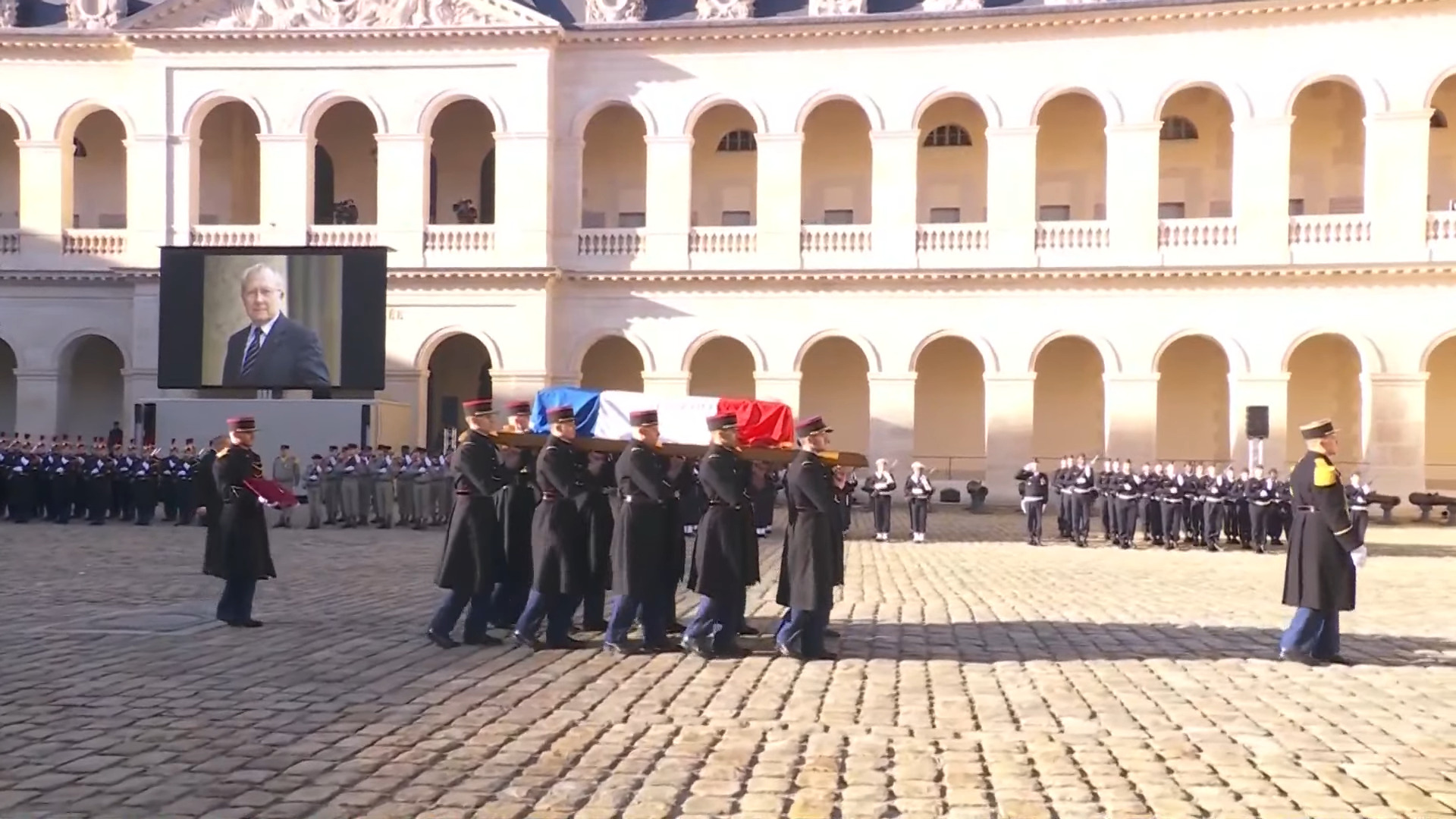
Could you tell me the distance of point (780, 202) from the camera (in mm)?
34750

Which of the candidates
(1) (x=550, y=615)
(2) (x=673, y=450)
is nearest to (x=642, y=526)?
→ (1) (x=550, y=615)

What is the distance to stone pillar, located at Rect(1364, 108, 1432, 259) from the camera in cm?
3159

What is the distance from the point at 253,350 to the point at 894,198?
15.7 metres

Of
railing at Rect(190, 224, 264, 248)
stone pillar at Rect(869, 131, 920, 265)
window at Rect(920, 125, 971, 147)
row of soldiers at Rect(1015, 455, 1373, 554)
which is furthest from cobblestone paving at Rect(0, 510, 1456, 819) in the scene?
window at Rect(920, 125, 971, 147)

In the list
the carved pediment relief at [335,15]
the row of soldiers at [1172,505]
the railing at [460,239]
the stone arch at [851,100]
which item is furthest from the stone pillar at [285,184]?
the row of soldiers at [1172,505]

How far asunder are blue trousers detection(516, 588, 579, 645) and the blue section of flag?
519 inches

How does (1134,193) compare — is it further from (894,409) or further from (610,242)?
(610,242)

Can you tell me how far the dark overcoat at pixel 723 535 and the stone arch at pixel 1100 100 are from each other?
24739 millimetres

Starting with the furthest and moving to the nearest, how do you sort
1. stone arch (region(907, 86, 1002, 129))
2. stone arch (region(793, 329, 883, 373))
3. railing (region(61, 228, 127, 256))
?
railing (region(61, 228, 127, 256))
stone arch (region(793, 329, 883, 373))
stone arch (region(907, 86, 1002, 129))

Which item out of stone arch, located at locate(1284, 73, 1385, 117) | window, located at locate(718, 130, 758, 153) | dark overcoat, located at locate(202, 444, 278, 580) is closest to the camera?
dark overcoat, located at locate(202, 444, 278, 580)

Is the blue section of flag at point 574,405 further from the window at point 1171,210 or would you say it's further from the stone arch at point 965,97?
the window at point 1171,210

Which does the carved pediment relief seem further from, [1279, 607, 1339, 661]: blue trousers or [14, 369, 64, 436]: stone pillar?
[1279, 607, 1339, 661]: blue trousers

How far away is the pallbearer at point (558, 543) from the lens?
36.6 feet

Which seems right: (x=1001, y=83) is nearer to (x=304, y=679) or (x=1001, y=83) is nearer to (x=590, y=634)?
(x=590, y=634)
